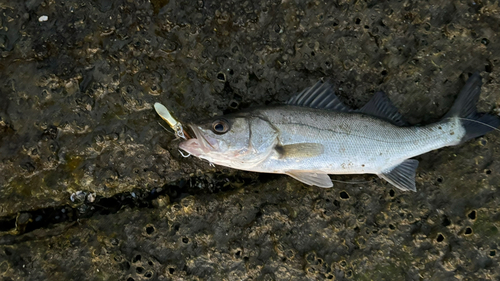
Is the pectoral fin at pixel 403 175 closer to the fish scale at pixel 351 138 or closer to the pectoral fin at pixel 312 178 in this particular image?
the fish scale at pixel 351 138

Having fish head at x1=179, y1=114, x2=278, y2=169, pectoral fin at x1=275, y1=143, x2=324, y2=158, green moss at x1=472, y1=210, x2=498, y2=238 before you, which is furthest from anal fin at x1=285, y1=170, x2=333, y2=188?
green moss at x1=472, y1=210, x2=498, y2=238

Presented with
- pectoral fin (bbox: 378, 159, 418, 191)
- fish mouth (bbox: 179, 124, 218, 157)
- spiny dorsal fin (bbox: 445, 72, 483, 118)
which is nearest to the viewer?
fish mouth (bbox: 179, 124, 218, 157)

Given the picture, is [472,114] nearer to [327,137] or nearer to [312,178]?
[327,137]

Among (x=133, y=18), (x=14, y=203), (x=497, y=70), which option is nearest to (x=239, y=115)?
(x=133, y=18)

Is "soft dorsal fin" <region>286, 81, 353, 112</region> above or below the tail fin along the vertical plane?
below

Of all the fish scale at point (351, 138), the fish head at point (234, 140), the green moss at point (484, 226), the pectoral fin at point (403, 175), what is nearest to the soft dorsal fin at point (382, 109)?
the fish scale at point (351, 138)

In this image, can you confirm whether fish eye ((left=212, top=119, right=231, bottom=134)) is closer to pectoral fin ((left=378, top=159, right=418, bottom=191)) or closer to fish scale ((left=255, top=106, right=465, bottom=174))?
fish scale ((left=255, top=106, right=465, bottom=174))
